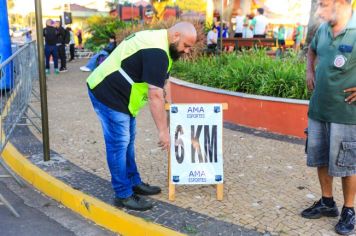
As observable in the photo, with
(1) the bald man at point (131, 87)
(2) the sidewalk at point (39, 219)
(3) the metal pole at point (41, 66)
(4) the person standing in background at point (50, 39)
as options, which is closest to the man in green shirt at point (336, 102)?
(1) the bald man at point (131, 87)

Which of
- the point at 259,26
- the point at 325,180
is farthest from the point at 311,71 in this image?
the point at 259,26

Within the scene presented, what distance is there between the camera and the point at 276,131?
6.74m

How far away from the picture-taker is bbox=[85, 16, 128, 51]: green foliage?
20.0 metres

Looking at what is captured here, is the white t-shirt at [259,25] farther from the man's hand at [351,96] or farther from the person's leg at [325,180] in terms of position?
the man's hand at [351,96]

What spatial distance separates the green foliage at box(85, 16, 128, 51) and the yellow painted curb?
15.0m

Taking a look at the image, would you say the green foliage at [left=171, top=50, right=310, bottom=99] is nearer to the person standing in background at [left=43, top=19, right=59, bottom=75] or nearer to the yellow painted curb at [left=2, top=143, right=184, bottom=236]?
the yellow painted curb at [left=2, top=143, right=184, bottom=236]

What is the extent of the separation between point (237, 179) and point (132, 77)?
1.86 m

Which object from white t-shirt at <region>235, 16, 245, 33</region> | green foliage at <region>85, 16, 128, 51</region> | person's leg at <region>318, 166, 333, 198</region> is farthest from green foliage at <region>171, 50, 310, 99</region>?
green foliage at <region>85, 16, 128, 51</region>

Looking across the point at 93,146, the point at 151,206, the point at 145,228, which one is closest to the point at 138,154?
the point at 93,146

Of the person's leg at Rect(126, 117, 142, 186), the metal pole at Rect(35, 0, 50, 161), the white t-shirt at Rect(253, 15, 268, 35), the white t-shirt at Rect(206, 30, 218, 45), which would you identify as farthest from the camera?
the white t-shirt at Rect(253, 15, 268, 35)

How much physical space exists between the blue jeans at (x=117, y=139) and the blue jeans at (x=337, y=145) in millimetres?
1644

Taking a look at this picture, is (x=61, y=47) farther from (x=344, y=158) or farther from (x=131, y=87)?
(x=344, y=158)

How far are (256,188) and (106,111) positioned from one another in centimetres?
182

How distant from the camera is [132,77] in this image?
12.5 ft
